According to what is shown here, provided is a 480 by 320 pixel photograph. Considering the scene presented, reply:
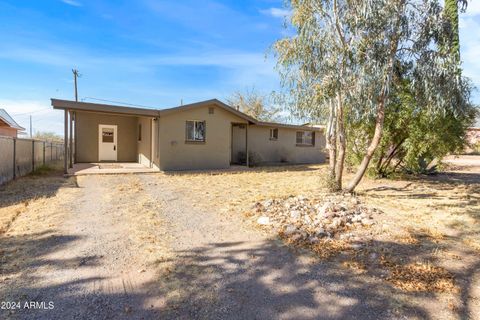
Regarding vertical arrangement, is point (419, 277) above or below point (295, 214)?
below

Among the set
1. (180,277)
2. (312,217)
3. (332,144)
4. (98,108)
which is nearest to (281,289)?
(180,277)

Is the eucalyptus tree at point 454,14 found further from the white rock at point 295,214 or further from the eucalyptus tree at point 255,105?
the eucalyptus tree at point 255,105

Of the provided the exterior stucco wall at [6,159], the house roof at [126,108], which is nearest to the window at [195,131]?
the house roof at [126,108]

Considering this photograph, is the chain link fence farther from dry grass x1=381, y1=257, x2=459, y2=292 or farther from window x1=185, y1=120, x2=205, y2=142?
dry grass x1=381, y1=257, x2=459, y2=292

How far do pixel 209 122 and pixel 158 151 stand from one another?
2.73 metres

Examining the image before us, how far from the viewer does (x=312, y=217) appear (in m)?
5.24

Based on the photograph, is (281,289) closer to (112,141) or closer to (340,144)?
(340,144)

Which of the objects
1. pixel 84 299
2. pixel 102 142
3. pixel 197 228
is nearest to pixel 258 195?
pixel 197 228

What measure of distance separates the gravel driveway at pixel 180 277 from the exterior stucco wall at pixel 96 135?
10790 mm

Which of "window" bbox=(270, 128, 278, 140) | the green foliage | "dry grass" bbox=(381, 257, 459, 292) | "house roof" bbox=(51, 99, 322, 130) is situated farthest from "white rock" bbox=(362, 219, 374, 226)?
"window" bbox=(270, 128, 278, 140)

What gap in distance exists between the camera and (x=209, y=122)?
13.6m

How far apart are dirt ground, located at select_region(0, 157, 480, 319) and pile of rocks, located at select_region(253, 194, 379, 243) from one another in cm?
Result: 30

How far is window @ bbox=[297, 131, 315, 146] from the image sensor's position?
1878 centimetres

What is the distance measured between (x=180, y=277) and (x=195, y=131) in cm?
1065
